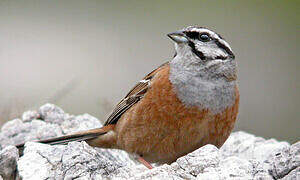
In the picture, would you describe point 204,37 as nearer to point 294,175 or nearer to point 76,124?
point 76,124

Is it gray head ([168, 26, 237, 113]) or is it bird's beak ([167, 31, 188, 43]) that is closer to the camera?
gray head ([168, 26, 237, 113])

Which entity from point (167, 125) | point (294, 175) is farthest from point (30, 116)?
point (294, 175)

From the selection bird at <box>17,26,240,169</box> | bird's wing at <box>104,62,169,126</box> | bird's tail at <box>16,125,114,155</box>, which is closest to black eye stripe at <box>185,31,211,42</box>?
bird at <box>17,26,240,169</box>

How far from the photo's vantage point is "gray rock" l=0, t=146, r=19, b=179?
526cm

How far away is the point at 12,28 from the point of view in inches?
457

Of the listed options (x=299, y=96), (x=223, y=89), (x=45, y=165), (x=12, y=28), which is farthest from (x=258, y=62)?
(x=45, y=165)

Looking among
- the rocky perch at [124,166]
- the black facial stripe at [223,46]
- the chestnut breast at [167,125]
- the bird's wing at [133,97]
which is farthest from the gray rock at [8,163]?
the black facial stripe at [223,46]

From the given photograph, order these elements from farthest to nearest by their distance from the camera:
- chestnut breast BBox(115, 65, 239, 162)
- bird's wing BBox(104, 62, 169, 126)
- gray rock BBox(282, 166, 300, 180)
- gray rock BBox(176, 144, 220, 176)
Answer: bird's wing BBox(104, 62, 169, 126), chestnut breast BBox(115, 65, 239, 162), gray rock BBox(176, 144, 220, 176), gray rock BBox(282, 166, 300, 180)

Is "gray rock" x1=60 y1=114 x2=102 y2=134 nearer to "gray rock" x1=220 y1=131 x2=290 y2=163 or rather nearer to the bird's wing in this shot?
the bird's wing

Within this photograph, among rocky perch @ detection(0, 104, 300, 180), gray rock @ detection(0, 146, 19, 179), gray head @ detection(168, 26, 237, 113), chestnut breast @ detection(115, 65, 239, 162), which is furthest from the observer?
gray head @ detection(168, 26, 237, 113)

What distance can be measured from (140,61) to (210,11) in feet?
7.72

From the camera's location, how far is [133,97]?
6.52m

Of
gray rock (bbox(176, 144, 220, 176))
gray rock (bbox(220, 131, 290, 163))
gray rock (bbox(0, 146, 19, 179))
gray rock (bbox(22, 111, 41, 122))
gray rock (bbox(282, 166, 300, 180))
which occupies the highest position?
gray rock (bbox(282, 166, 300, 180))

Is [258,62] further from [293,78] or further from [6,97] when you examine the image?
[6,97]
